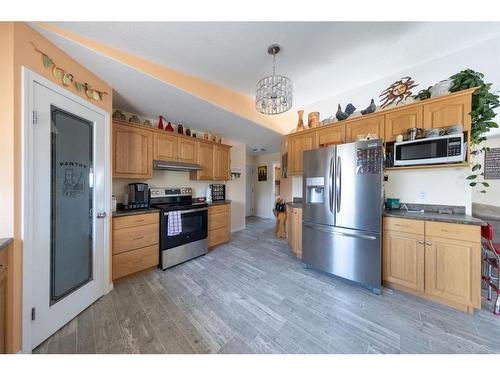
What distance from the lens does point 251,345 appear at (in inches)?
50.2

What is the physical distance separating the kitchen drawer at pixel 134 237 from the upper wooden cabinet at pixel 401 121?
11.1 feet

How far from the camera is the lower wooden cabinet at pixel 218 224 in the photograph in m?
3.26

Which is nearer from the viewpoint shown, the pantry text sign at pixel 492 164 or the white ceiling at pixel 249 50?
the white ceiling at pixel 249 50

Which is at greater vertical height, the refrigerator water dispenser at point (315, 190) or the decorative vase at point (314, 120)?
the decorative vase at point (314, 120)

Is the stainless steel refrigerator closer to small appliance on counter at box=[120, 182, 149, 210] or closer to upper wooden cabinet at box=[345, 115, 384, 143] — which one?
upper wooden cabinet at box=[345, 115, 384, 143]

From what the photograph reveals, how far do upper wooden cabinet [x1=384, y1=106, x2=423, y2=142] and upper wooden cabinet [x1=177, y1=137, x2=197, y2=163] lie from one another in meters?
3.02

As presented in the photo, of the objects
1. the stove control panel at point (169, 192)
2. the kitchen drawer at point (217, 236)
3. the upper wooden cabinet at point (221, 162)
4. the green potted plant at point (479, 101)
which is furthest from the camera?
the upper wooden cabinet at point (221, 162)

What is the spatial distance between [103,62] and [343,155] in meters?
2.70

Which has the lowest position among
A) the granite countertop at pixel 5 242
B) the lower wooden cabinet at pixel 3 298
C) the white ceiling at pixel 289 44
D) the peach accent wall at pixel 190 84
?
the lower wooden cabinet at pixel 3 298

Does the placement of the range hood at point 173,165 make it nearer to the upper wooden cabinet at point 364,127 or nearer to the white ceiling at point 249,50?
the white ceiling at point 249,50

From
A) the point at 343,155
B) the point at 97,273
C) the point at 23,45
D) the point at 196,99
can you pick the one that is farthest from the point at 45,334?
the point at 343,155

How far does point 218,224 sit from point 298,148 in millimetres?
2111

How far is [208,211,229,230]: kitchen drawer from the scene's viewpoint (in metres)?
3.27

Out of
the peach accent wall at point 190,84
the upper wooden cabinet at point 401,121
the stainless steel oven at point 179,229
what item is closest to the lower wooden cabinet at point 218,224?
the stainless steel oven at point 179,229
